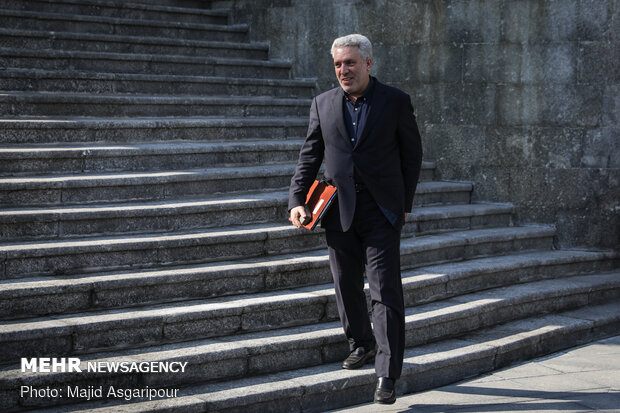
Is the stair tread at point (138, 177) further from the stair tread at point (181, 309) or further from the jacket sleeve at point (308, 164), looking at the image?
the jacket sleeve at point (308, 164)

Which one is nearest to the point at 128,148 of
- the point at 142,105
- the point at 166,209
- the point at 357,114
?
the point at 166,209

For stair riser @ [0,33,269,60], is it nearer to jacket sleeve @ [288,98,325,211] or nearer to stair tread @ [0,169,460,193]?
stair tread @ [0,169,460,193]

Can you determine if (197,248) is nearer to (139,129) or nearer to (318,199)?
(318,199)

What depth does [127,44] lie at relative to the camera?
892 centimetres

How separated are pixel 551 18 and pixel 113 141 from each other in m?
4.14

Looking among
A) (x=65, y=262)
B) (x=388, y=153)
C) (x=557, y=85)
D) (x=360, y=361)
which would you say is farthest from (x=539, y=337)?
(x=65, y=262)

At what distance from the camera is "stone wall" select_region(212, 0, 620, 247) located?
26.5 ft

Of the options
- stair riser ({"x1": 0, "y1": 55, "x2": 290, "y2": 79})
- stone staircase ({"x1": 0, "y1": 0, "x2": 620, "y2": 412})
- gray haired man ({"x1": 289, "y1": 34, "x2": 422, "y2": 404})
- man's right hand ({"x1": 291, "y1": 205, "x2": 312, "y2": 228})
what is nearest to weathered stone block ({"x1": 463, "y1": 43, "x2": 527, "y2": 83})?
stone staircase ({"x1": 0, "y1": 0, "x2": 620, "y2": 412})

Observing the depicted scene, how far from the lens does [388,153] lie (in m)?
5.16

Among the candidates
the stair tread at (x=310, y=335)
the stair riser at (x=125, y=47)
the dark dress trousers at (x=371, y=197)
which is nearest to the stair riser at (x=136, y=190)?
the stair tread at (x=310, y=335)

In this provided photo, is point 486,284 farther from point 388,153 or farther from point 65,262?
point 65,262

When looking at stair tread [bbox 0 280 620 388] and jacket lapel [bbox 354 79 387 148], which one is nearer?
stair tread [bbox 0 280 620 388]

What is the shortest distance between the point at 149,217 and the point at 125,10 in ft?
13.2

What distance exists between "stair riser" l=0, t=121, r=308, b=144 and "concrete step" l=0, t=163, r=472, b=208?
53 cm
